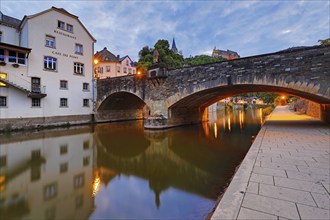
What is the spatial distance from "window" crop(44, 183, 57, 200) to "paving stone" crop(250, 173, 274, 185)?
4.29 metres

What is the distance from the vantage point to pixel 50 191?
178 inches

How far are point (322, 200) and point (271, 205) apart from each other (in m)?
0.75

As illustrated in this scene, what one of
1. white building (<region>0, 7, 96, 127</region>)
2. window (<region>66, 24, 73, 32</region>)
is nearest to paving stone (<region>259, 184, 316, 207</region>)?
white building (<region>0, 7, 96, 127</region>)

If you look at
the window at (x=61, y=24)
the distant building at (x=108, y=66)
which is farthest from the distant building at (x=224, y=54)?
the window at (x=61, y=24)

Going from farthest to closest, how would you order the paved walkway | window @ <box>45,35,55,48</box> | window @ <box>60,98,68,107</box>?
1. window @ <box>60,98,68,107</box>
2. window @ <box>45,35,55,48</box>
3. the paved walkway

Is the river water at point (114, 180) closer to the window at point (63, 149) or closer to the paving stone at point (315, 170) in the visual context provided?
the window at point (63, 149)

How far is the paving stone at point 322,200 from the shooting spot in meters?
2.38

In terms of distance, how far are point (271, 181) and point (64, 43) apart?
20230mm

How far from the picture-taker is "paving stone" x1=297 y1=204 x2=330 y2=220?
2148mm

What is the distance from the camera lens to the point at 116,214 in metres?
3.59

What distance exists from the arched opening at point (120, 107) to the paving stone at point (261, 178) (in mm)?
16387

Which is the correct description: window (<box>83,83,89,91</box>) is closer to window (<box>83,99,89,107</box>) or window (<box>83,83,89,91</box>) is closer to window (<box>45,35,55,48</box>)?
window (<box>83,99,89,107</box>)

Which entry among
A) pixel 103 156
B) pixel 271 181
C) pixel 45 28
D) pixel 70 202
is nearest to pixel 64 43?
pixel 45 28

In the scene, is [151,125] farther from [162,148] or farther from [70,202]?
[70,202]
